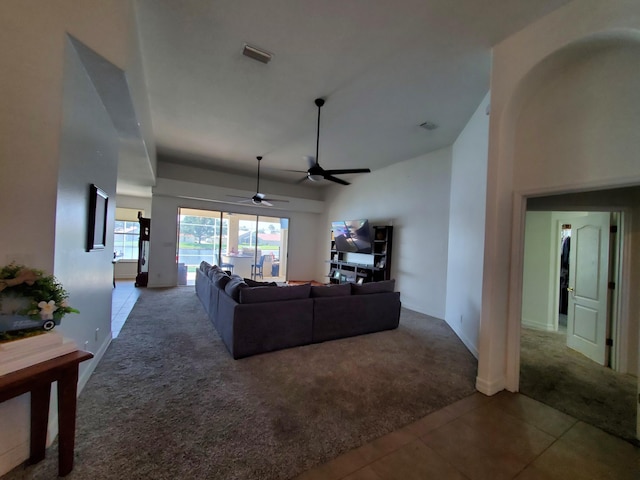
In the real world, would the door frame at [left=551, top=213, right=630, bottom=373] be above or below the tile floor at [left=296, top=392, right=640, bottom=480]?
above

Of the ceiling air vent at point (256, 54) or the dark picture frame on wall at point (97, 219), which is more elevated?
the ceiling air vent at point (256, 54)

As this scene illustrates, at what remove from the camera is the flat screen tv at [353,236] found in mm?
6695

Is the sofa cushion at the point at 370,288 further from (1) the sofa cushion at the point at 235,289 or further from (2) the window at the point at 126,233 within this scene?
(2) the window at the point at 126,233

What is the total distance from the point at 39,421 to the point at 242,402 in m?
1.27

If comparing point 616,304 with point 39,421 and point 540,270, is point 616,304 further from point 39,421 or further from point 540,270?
point 39,421

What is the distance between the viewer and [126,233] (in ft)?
27.2

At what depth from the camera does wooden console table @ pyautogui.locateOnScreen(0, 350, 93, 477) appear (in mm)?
1265

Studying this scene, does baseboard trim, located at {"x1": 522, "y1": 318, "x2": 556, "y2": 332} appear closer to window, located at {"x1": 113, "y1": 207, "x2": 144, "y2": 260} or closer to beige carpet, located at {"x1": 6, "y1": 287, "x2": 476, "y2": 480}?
beige carpet, located at {"x1": 6, "y1": 287, "x2": 476, "y2": 480}

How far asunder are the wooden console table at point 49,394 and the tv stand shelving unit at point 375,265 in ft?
18.3

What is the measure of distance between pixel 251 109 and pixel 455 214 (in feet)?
12.8

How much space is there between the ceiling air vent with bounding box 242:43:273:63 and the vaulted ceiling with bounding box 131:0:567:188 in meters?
0.06

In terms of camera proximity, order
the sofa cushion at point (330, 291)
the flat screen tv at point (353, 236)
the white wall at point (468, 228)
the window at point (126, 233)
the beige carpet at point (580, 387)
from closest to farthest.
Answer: the beige carpet at point (580, 387) → the white wall at point (468, 228) → the sofa cushion at point (330, 291) → the flat screen tv at point (353, 236) → the window at point (126, 233)

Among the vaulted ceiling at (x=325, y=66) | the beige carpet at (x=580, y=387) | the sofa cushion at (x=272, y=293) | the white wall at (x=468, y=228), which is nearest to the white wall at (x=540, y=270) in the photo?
the beige carpet at (x=580, y=387)

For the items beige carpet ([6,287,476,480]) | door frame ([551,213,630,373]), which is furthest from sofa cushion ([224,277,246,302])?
door frame ([551,213,630,373])
